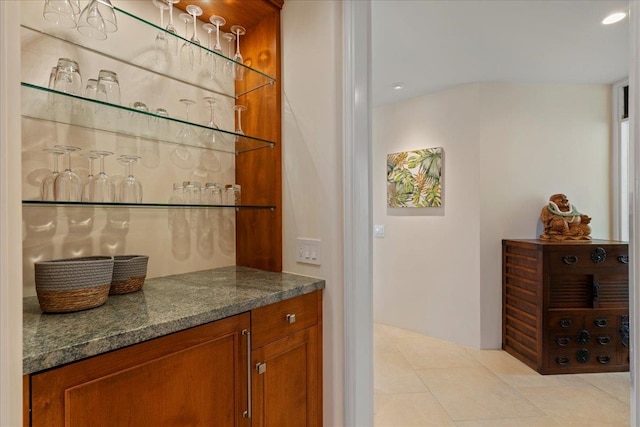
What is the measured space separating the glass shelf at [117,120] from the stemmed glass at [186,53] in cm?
32

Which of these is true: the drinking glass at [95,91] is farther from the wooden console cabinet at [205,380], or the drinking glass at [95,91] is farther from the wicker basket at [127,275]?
the wooden console cabinet at [205,380]

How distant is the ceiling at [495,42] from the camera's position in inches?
75.7

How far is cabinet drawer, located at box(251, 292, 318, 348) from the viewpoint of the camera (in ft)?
3.90

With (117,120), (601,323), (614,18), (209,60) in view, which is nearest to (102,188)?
(117,120)

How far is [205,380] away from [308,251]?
2.34ft

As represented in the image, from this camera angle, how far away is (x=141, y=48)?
1.46 metres

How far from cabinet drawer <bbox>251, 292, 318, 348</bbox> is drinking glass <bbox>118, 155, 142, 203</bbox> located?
727 mm

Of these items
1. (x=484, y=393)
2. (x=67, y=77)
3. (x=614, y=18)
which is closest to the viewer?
(x=67, y=77)

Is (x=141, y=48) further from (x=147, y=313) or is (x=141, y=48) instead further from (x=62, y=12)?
(x=147, y=313)

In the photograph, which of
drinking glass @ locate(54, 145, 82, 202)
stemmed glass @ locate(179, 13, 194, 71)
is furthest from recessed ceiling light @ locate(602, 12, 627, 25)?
drinking glass @ locate(54, 145, 82, 202)

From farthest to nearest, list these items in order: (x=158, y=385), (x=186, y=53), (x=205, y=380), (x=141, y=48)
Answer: (x=186, y=53)
(x=141, y=48)
(x=205, y=380)
(x=158, y=385)

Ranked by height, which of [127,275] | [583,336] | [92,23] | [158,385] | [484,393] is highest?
[92,23]

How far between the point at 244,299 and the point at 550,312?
2.59 metres

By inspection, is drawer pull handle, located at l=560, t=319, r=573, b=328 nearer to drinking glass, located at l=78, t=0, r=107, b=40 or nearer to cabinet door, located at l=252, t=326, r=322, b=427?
cabinet door, located at l=252, t=326, r=322, b=427
